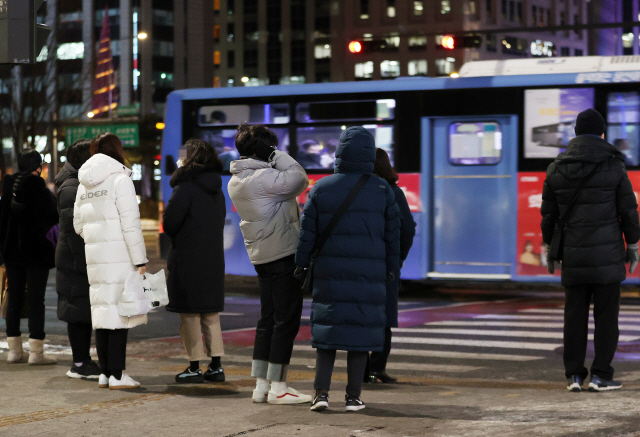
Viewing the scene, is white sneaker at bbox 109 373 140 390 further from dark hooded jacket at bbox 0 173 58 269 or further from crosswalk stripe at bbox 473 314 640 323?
crosswalk stripe at bbox 473 314 640 323

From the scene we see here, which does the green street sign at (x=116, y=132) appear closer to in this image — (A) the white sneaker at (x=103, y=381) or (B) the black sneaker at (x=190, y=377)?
(B) the black sneaker at (x=190, y=377)

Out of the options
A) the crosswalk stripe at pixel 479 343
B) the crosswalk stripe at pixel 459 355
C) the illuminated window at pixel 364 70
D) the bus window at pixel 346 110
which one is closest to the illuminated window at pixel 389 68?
the illuminated window at pixel 364 70

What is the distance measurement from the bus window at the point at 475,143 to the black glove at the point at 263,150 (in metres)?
8.05

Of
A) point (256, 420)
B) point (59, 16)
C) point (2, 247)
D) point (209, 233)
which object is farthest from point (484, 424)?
point (59, 16)

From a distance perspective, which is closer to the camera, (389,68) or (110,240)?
(110,240)

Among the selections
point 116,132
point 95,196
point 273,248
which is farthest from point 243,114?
point 116,132

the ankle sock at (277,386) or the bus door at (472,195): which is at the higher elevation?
the bus door at (472,195)

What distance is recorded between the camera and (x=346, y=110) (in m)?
15.1

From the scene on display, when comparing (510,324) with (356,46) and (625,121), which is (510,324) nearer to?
(625,121)

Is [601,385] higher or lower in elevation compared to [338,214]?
lower

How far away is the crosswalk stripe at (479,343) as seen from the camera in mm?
9938

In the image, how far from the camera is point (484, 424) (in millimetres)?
5723

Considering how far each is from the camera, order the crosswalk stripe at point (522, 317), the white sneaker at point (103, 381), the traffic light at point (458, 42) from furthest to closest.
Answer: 1. the traffic light at point (458, 42)
2. the crosswalk stripe at point (522, 317)
3. the white sneaker at point (103, 381)

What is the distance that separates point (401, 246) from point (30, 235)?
3.34m
